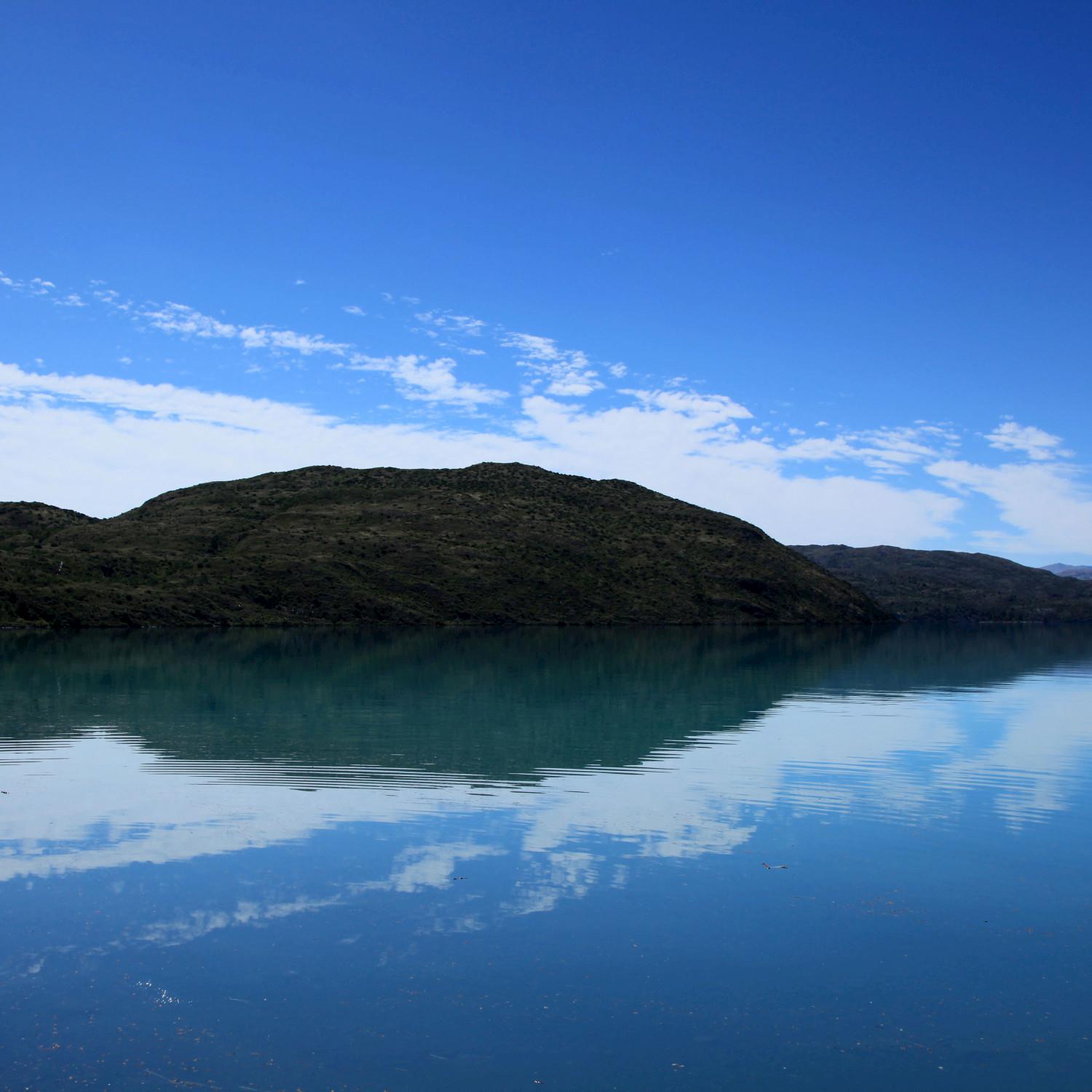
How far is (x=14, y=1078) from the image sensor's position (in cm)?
920

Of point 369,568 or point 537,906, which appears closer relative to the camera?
point 537,906

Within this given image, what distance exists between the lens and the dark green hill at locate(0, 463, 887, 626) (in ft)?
417

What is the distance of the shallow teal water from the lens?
10.0 m

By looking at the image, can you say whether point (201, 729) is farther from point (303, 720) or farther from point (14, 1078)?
point (14, 1078)

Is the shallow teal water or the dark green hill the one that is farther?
the dark green hill

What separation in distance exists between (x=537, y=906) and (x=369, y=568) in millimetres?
143447

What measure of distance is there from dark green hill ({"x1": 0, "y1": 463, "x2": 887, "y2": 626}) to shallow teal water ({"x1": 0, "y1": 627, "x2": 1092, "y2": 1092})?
9452cm

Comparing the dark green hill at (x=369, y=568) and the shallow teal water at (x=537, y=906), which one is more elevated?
the dark green hill at (x=369, y=568)

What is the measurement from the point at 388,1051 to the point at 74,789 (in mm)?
16005

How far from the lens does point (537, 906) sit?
14.8 metres

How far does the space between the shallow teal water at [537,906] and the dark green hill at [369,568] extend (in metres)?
94.5

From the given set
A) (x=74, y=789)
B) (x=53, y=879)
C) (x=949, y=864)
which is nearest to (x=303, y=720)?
(x=74, y=789)

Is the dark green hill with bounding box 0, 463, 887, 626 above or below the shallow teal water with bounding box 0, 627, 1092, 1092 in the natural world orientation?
above

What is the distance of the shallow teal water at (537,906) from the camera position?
10031 millimetres
